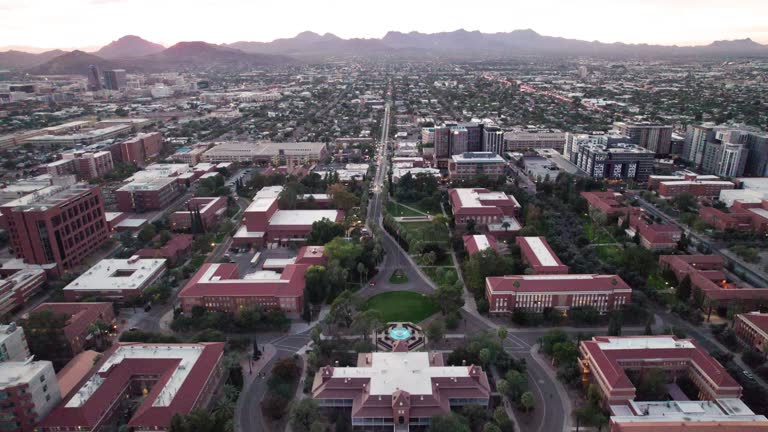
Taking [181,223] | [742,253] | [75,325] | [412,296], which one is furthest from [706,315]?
[181,223]

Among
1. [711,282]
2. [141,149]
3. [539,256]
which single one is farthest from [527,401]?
[141,149]

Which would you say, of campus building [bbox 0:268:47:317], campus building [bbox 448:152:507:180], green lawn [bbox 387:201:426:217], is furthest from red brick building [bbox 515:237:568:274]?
campus building [bbox 0:268:47:317]

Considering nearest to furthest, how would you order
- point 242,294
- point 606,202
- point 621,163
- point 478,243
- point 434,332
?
point 434,332, point 242,294, point 478,243, point 606,202, point 621,163

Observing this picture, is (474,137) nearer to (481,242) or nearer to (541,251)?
(481,242)

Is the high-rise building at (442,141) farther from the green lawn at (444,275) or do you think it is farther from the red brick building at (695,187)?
the green lawn at (444,275)

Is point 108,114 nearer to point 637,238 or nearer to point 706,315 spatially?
point 637,238

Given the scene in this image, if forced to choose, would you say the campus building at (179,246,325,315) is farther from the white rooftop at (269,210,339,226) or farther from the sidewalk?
the sidewalk

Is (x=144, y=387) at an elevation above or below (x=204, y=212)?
below
